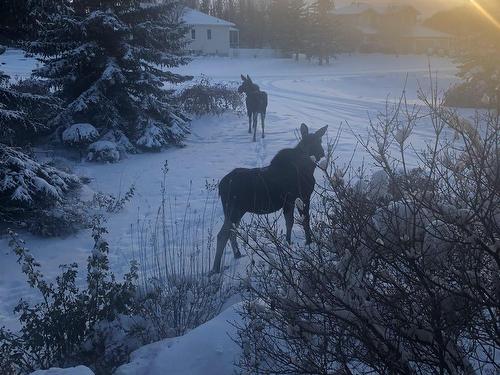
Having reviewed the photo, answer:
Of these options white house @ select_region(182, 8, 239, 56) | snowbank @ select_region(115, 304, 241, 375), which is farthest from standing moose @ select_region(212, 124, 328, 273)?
white house @ select_region(182, 8, 239, 56)

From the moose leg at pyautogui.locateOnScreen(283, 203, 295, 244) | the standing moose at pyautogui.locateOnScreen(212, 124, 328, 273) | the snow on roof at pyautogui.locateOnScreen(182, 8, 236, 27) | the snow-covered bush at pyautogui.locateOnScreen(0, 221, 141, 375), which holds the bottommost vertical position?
the snow-covered bush at pyautogui.locateOnScreen(0, 221, 141, 375)

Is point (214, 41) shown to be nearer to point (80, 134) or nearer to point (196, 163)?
point (80, 134)

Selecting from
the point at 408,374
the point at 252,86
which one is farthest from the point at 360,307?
the point at 252,86

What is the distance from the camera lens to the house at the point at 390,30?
228 ft

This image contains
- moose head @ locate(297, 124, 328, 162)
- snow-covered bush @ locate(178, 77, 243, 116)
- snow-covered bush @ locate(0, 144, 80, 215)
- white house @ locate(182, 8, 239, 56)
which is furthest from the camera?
white house @ locate(182, 8, 239, 56)

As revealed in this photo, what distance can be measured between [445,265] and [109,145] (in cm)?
1160

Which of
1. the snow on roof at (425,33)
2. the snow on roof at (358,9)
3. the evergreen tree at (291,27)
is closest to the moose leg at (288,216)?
the evergreen tree at (291,27)

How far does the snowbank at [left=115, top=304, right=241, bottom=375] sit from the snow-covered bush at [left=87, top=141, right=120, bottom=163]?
32.0ft

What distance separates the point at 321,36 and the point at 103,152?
A: 45.3m

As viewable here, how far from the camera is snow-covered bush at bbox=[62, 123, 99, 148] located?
13547mm

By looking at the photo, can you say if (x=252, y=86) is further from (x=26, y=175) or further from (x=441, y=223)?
(x=441, y=223)

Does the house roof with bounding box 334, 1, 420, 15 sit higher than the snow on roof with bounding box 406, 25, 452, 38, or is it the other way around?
the house roof with bounding box 334, 1, 420, 15

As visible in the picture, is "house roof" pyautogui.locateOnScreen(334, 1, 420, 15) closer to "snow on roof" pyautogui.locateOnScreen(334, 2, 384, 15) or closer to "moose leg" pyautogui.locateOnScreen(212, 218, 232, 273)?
"snow on roof" pyautogui.locateOnScreen(334, 2, 384, 15)

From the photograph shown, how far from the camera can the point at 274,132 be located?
1698cm
